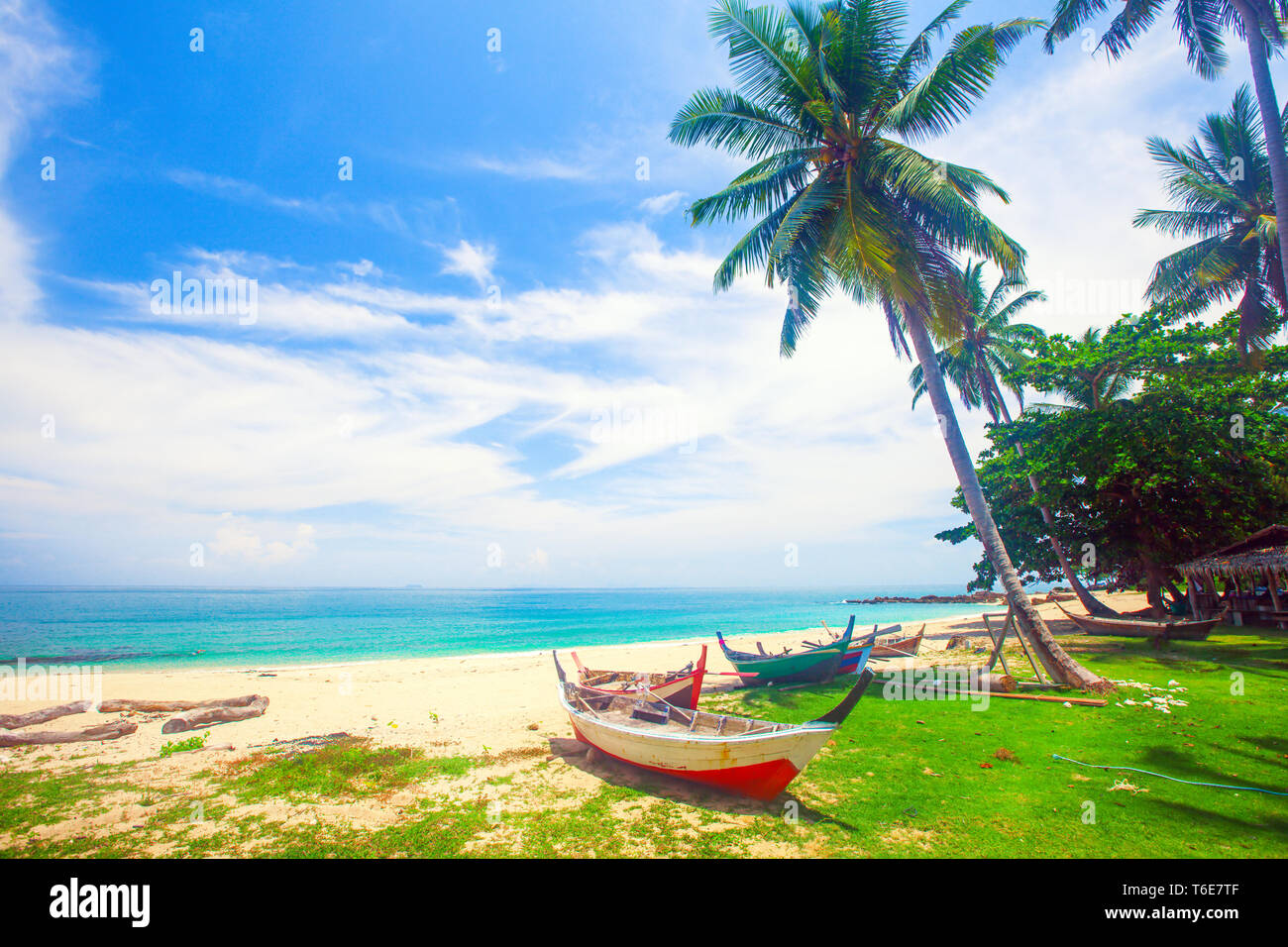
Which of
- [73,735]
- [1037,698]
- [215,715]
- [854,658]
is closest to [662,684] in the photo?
[854,658]

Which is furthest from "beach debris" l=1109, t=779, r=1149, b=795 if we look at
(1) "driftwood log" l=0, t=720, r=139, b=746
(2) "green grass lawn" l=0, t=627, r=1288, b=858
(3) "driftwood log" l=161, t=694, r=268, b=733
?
(1) "driftwood log" l=0, t=720, r=139, b=746

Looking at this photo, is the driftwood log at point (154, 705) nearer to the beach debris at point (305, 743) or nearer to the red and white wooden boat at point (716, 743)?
the beach debris at point (305, 743)

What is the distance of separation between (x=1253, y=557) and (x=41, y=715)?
31415 mm

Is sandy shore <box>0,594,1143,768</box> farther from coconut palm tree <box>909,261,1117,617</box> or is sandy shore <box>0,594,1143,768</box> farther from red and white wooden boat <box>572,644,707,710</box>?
coconut palm tree <box>909,261,1117,617</box>

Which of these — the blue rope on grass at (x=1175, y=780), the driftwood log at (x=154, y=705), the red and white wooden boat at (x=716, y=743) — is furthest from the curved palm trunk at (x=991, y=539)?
the driftwood log at (x=154, y=705)

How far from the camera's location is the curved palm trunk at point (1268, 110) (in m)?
9.77

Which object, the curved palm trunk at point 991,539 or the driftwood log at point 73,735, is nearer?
the driftwood log at point 73,735

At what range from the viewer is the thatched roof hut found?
1466 cm

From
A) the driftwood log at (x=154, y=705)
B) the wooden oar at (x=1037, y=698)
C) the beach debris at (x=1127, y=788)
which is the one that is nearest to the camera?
the beach debris at (x=1127, y=788)

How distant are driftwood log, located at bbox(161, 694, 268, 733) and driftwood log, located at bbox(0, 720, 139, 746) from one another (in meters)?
0.65

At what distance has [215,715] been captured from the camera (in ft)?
38.1

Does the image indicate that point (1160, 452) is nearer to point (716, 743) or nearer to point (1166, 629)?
point (1166, 629)

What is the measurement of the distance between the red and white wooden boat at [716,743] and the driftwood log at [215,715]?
8.92 m
